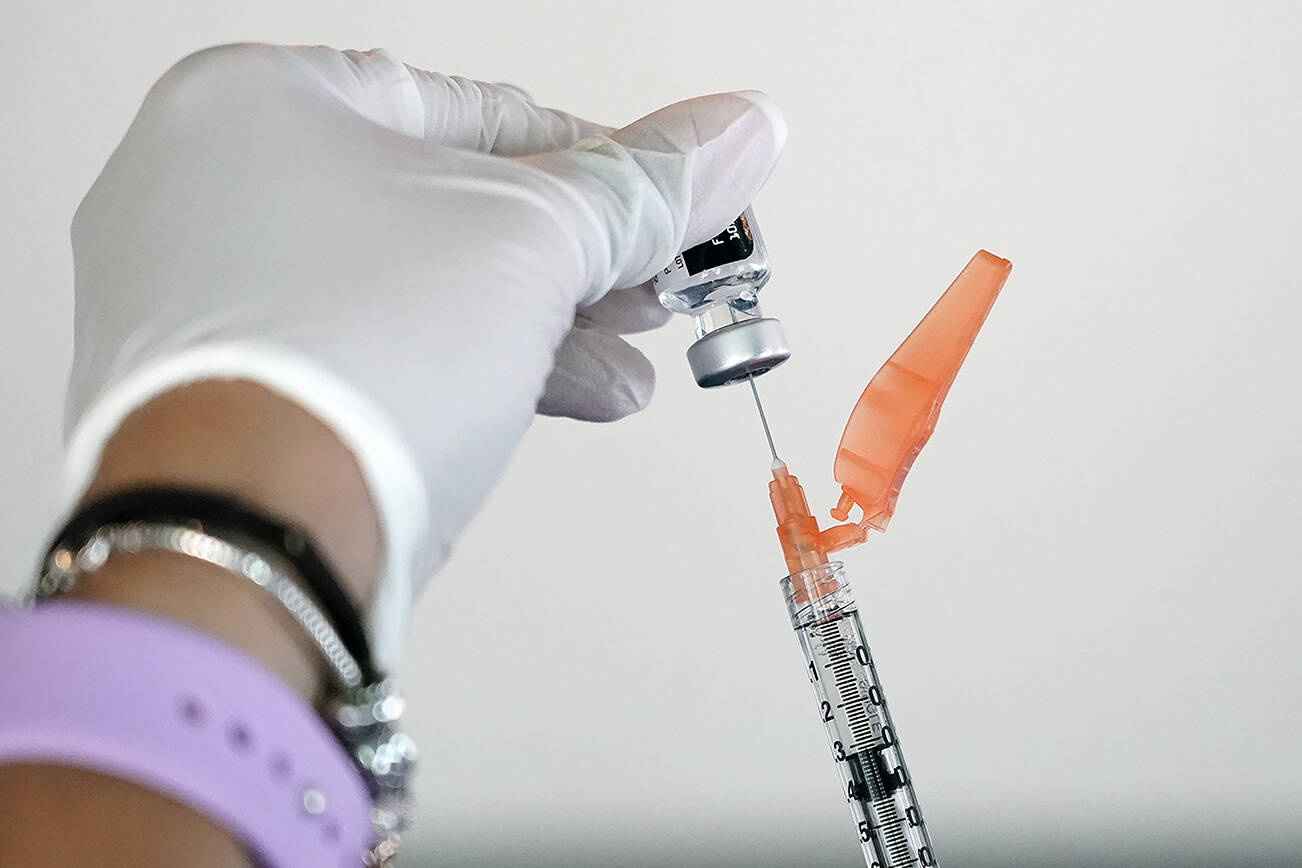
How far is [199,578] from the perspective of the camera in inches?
15.9

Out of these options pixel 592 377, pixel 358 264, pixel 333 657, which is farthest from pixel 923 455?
pixel 333 657

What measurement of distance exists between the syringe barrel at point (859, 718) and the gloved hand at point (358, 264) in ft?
0.84

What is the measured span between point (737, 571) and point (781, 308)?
0.37 meters

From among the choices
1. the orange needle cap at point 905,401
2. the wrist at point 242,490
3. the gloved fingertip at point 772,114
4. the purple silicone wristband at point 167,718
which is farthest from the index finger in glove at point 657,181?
the purple silicone wristband at point 167,718

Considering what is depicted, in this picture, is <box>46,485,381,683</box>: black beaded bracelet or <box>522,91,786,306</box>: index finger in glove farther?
<box>522,91,786,306</box>: index finger in glove

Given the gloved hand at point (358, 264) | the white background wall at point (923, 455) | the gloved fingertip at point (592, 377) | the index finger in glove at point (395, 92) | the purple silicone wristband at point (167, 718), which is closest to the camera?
the purple silicone wristband at point (167, 718)

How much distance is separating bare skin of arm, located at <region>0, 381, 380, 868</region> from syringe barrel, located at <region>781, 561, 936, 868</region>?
1.27 ft

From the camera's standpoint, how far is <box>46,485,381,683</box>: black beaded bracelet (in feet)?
1.33

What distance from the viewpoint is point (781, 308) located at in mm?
1656

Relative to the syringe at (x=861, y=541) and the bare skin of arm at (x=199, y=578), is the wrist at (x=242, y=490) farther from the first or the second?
the syringe at (x=861, y=541)

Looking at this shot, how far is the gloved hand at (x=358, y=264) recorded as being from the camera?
51 cm

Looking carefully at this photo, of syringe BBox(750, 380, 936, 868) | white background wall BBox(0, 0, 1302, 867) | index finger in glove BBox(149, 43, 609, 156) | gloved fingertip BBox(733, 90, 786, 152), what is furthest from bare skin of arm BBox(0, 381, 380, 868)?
white background wall BBox(0, 0, 1302, 867)

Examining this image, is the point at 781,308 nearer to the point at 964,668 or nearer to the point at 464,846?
the point at 964,668

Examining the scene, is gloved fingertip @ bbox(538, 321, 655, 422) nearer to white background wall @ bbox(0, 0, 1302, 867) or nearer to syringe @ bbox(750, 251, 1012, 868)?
syringe @ bbox(750, 251, 1012, 868)
